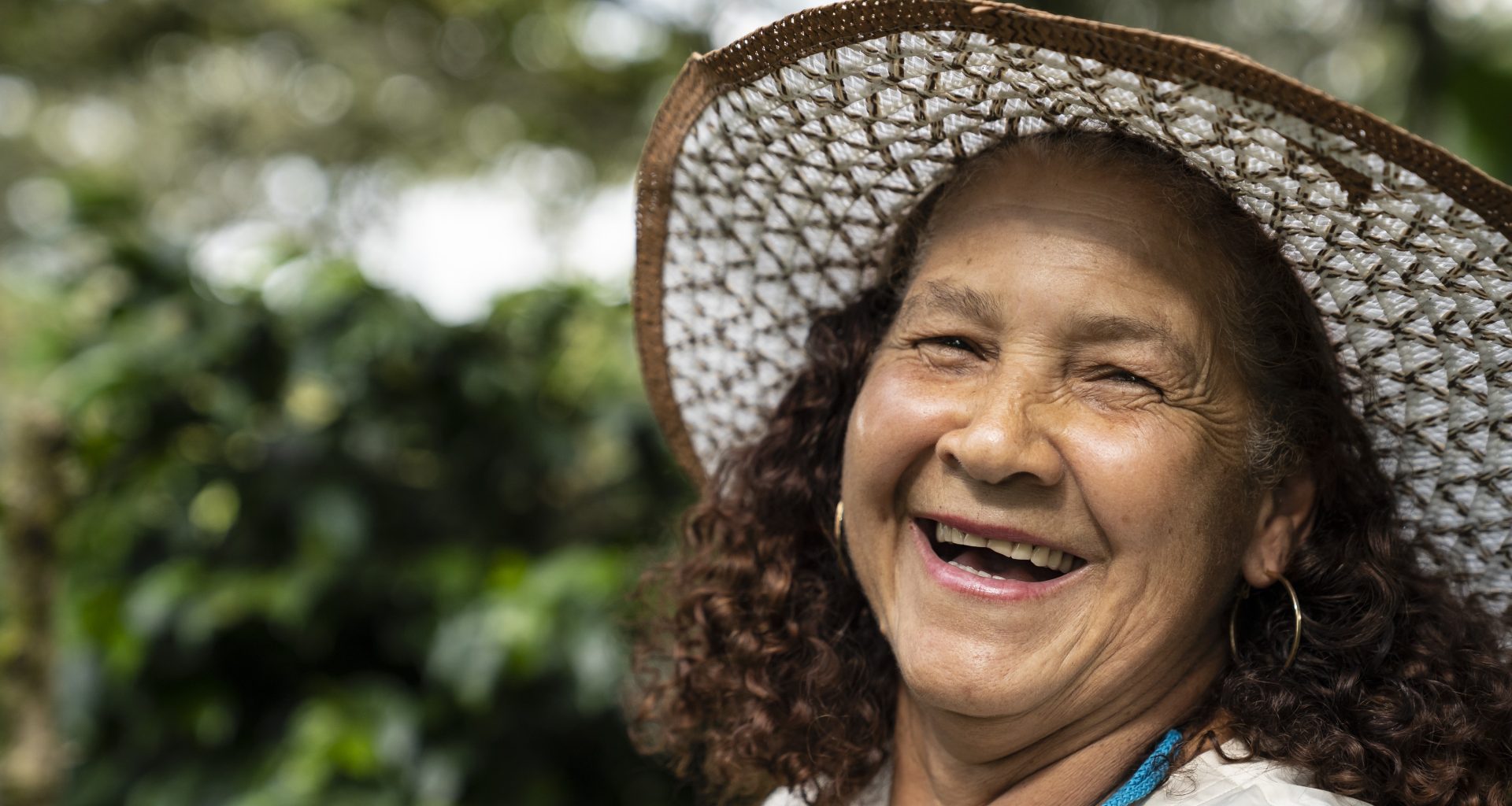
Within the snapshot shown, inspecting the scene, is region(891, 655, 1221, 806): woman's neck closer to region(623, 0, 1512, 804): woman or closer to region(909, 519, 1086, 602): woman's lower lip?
region(623, 0, 1512, 804): woman

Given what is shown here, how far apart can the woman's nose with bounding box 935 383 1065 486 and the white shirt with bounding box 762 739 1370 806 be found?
40 centimetres

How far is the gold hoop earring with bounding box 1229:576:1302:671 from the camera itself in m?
1.60

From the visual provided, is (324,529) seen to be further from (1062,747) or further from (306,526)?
(1062,747)

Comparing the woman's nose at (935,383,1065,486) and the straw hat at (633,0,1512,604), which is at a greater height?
the straw hat at (633,0,1512,604)

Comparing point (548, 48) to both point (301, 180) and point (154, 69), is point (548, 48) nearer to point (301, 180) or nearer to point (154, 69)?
point (154, 69)

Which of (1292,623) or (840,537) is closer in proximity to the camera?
(1292,623)

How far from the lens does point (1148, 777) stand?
1.58 meters

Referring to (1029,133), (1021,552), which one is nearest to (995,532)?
(1021,552)

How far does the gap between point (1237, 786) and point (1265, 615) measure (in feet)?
0.98

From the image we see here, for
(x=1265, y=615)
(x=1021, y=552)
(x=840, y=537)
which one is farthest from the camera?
(x=840, y=537)

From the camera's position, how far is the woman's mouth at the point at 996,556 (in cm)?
160

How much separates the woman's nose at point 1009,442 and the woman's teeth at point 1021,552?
0.09 meters

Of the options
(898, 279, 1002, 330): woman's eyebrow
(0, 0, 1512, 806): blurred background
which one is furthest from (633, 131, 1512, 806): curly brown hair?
(0, 0, 1512, 806): blurred background

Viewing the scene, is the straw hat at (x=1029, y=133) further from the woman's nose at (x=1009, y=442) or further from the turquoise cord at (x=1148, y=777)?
the turquoise cord at (x=1148, y=777)
